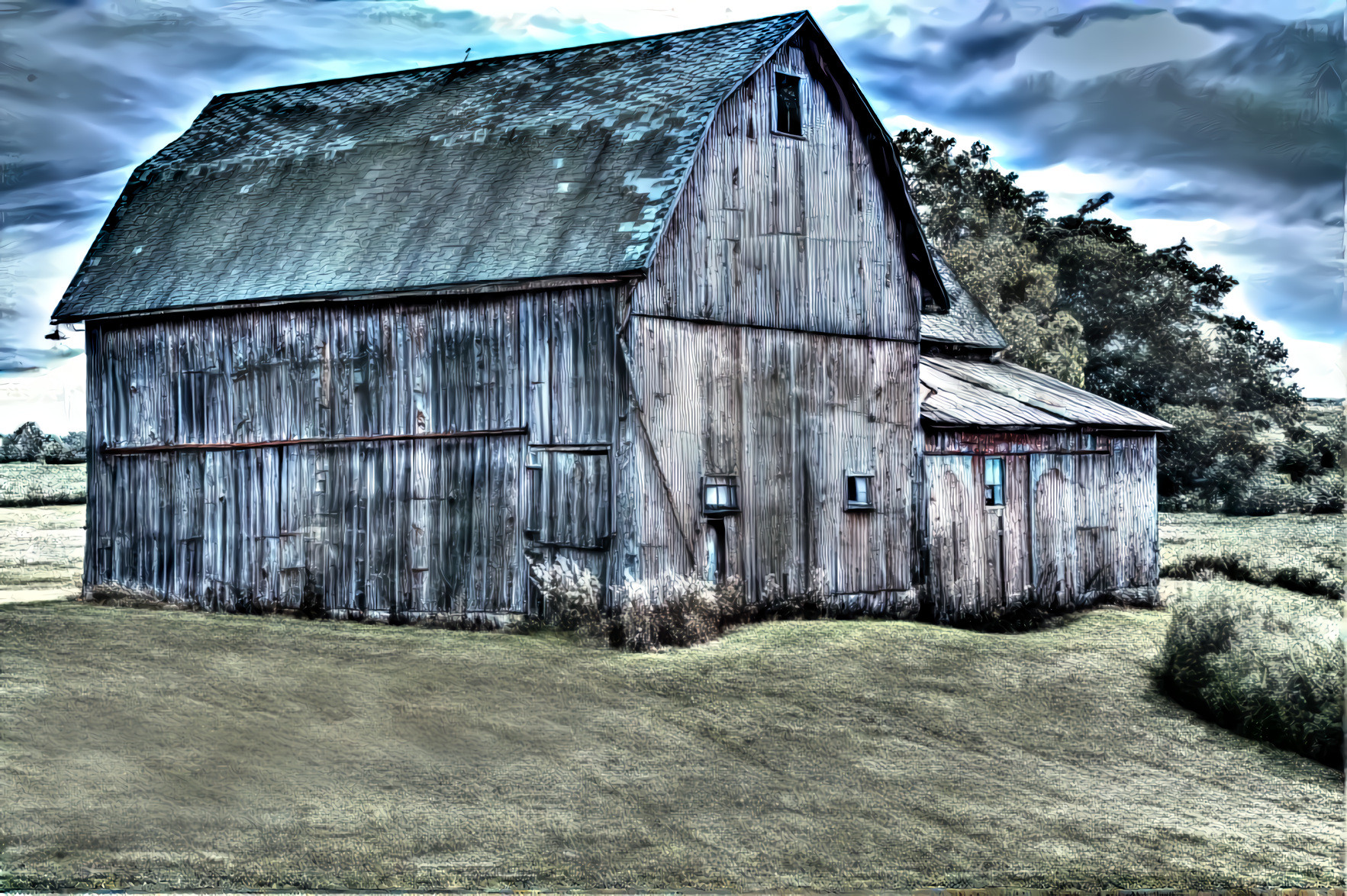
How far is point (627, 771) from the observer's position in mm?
10219

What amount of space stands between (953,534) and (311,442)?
1074 centimetres

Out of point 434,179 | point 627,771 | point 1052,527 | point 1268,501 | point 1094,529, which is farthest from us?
point 1268,501

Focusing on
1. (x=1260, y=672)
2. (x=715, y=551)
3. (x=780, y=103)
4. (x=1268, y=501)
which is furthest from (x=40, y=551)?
(x=1268, y=501)

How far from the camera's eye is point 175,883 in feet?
25.2

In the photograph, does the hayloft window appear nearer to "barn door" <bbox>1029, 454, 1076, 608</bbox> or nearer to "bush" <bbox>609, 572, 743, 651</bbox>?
"bush" <bbox>609, 572, 743, 651</bbox>

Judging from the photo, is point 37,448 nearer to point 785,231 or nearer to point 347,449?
point 347,449

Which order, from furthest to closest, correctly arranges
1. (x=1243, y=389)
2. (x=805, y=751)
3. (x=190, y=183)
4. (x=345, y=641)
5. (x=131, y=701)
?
1. (x=1243, y=389)
2. (x=190, y=183)
3. (x=345, y=641)
4. (x=131, y=701)
5. (x=805, y=751)

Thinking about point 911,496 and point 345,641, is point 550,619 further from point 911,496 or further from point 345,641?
point 911,496

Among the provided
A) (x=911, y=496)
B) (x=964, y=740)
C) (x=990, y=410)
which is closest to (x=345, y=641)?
(x=964, y=740)

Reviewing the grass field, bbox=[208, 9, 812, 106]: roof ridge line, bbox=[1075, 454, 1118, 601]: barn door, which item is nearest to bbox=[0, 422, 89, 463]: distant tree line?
the grass field

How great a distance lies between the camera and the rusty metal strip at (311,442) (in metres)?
17.5

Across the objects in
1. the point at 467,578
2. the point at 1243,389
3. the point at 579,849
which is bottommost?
the point at 579,849

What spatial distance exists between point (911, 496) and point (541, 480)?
664 cm

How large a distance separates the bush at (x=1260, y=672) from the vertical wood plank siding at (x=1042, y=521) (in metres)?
5.75
